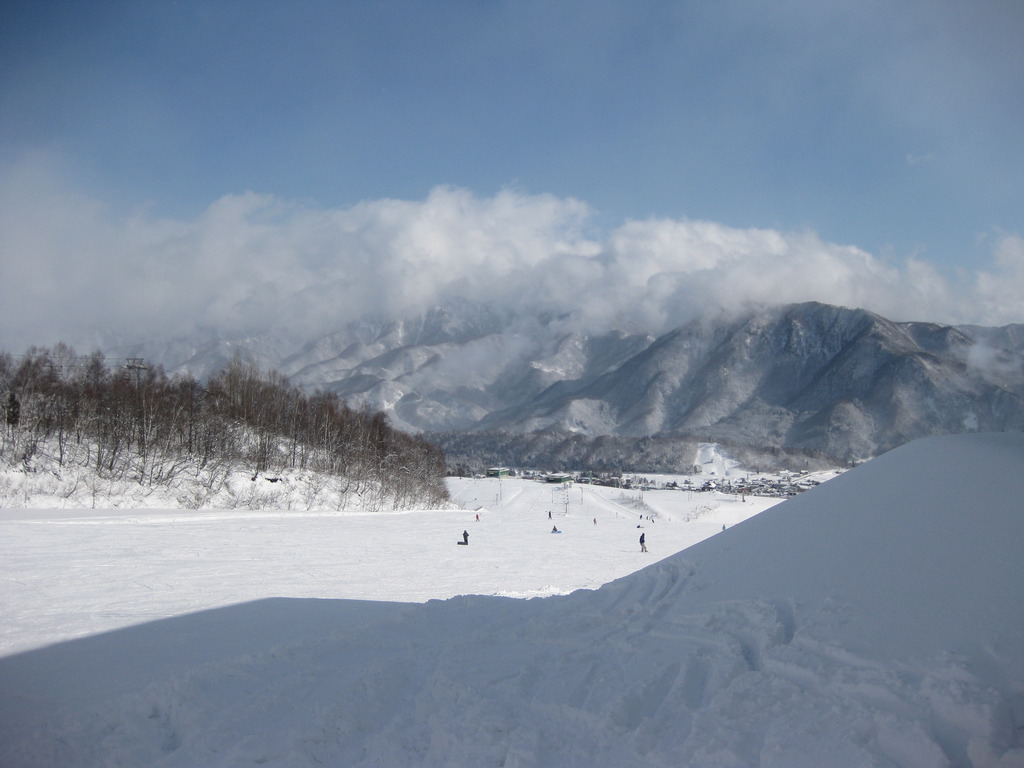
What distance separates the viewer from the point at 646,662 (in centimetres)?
799

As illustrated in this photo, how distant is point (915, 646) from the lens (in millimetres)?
6684

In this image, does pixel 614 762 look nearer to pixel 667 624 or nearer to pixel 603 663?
pixel 603 663

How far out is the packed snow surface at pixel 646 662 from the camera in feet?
20.1

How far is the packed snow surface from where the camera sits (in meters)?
6.12

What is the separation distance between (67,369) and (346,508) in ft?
96.2

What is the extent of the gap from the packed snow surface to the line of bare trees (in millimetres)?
41214

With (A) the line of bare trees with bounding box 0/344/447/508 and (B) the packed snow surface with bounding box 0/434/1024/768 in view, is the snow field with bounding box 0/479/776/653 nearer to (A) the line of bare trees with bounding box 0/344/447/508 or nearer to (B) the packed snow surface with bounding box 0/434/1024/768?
(B) the packed snow surface with bounding box 0/434/1024/768

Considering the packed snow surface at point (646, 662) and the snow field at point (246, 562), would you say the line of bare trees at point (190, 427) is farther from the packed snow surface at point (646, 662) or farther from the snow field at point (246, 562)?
the packed snow surface at point (646, 662)

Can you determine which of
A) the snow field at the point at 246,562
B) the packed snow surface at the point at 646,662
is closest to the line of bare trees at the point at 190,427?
the snow field at the point at 246,562

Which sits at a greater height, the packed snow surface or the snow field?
the packed snow surface

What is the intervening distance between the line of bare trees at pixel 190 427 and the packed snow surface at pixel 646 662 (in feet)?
135

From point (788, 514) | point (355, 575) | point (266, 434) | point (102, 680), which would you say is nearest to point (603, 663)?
point (788, 514)

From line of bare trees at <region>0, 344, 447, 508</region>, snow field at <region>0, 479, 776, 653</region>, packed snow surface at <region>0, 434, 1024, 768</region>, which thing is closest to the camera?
packed snow surface at <region>0, 434, 1024, 768</region>

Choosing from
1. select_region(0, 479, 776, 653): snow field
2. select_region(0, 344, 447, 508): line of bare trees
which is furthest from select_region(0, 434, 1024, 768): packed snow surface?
select_region(0, 344, 447, 508): line of bare trees
